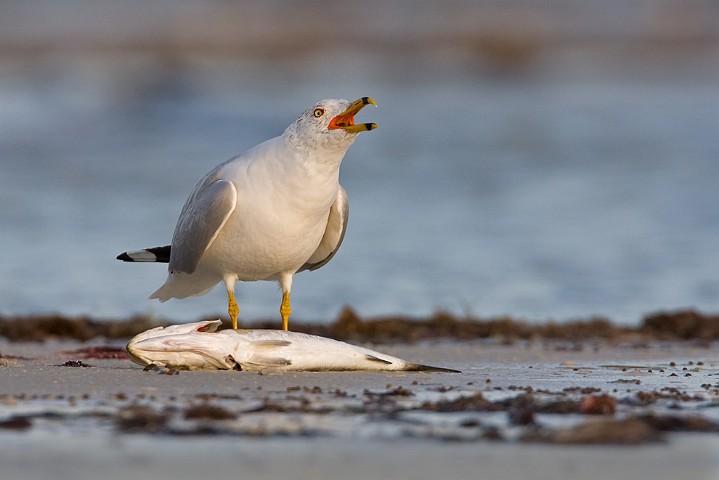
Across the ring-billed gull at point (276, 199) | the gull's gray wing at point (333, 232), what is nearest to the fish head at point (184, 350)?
the ring-billed gull at point (276, 199)

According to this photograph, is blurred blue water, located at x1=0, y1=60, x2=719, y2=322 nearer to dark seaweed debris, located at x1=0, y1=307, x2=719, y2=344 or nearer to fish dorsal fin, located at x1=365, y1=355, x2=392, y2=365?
dark seaweed debris, located at x1=0, y1=307, x2=719, y2=344

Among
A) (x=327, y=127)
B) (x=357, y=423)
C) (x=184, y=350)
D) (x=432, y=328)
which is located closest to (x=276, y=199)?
(x=327, y=127)

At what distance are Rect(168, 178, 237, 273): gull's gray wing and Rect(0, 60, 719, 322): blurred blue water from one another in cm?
307

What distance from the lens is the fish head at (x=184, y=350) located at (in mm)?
6215

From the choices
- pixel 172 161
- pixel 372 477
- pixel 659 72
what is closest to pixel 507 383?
pixel 372 477

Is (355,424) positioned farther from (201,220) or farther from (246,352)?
(201,220)

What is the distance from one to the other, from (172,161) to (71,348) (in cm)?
1389

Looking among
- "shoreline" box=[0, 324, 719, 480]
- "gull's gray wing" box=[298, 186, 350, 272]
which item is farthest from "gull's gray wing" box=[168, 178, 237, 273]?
"shoreline" box=[0, 324, 719, 480]

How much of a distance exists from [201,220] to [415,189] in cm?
1197

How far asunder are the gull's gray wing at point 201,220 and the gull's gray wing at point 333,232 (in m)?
0.75

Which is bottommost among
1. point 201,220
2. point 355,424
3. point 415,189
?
point 355,424

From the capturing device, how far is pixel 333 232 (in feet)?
25.8

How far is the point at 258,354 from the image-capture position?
6.25 m

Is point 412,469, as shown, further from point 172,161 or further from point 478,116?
point 478,116
